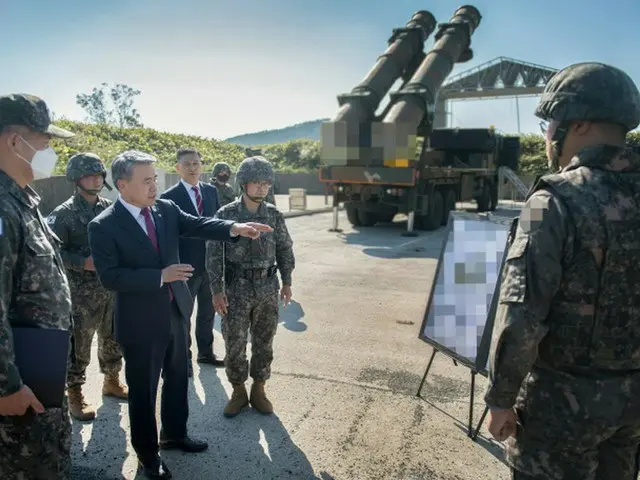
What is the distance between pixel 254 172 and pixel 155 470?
1936mm

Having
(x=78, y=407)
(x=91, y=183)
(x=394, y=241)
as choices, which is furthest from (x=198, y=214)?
(x=394, y=241)

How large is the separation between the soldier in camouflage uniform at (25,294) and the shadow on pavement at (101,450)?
2.96 feet

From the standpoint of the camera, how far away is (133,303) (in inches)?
107

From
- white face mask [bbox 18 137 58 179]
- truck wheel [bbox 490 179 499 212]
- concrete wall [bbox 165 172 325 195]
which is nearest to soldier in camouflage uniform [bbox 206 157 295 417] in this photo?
white face mask [bbox 18 137 58 179]

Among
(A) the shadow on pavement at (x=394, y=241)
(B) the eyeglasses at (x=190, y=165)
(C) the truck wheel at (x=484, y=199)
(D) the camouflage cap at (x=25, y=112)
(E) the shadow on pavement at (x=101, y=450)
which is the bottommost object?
(E) the shadow on pavement at (x=101, y=450)

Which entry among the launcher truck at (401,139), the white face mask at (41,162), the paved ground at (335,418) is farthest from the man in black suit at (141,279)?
the launcher truck at (401,139)

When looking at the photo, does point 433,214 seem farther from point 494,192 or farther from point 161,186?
point 161,186

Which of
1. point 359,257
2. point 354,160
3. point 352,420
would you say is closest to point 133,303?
point 352,420

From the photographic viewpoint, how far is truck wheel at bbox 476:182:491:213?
16344 millimetres

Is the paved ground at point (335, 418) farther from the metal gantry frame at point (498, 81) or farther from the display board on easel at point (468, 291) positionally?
the metal gantry frame at point (498, 81)

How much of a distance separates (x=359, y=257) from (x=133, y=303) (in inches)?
271

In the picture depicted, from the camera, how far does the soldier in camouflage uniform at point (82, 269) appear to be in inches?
135

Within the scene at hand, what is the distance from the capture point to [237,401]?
11.7ft

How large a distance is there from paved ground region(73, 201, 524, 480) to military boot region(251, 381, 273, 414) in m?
0.06
